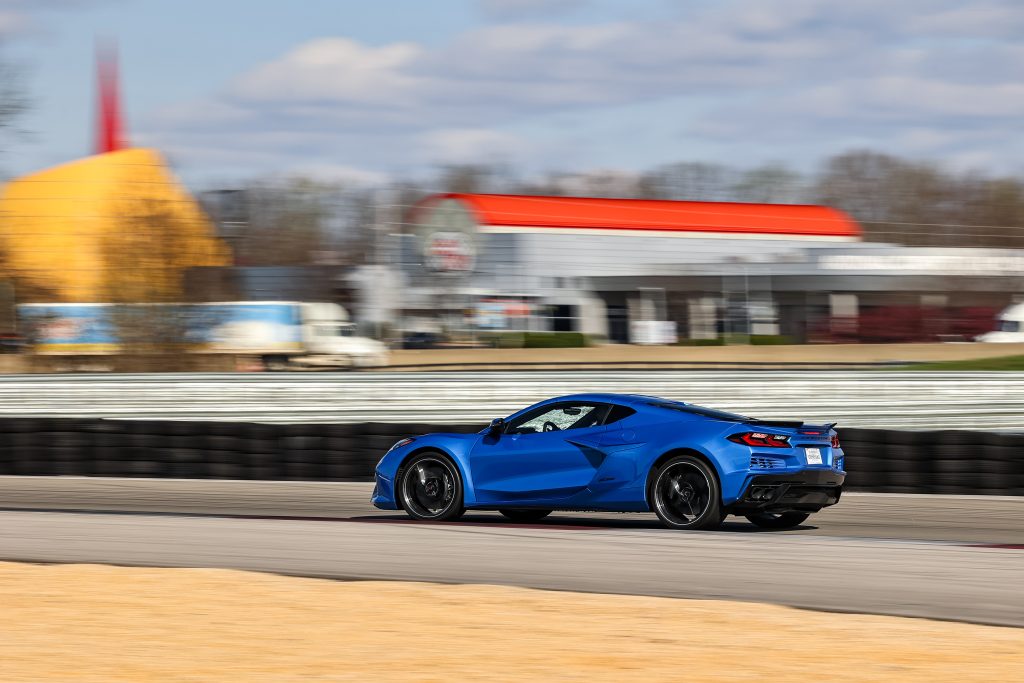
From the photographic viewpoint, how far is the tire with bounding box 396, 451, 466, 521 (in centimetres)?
1055

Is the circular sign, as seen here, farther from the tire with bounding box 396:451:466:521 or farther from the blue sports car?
the blue sports car

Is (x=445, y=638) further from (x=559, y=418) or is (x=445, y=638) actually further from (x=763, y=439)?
(x=559, y=418)

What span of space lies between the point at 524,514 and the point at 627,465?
6.23 feet

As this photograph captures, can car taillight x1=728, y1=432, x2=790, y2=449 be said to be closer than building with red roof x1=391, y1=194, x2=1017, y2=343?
Yes

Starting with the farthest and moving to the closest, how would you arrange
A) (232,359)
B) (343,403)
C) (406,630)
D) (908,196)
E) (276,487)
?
1. (908,196)
2. (232,359)
3. (343,403)
4. (276,487)
5. (406,630)

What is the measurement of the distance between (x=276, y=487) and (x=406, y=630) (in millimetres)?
8650

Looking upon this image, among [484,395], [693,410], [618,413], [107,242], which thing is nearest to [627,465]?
[618,413]

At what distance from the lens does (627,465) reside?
31.9ft

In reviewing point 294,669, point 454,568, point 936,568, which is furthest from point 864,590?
point 294,669

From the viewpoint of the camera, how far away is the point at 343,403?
17609 millimetres

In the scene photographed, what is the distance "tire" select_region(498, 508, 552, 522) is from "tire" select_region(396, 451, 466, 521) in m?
0.48

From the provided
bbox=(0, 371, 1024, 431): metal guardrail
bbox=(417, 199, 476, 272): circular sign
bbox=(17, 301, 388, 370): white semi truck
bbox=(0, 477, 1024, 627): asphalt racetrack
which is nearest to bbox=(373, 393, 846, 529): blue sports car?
bbox=(0, 477, 1024, 627): asphalt racetrack

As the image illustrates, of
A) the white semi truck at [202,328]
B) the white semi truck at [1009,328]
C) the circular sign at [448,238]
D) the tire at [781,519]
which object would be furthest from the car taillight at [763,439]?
the white semi truck at [1009,328]

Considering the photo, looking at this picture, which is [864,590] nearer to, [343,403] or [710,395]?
[710,395]
